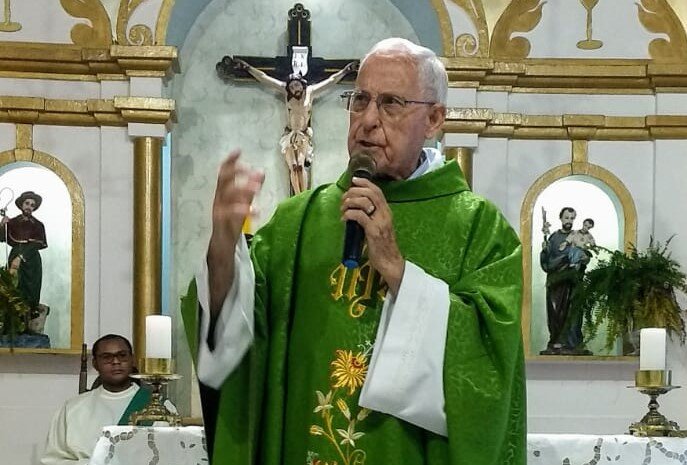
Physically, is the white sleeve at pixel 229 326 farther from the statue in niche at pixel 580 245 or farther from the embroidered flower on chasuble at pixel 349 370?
the statue in niche at pixel 580 245

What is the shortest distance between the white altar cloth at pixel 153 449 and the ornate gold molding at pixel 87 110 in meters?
4.04

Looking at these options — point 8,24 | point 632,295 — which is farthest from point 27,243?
point 632,295

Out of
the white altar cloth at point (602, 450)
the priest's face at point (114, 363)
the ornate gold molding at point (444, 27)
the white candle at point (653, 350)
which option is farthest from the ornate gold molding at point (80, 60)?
the white altar cloth at point (602, 450)

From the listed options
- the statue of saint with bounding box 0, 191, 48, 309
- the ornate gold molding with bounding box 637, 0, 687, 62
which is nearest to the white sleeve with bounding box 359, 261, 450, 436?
the statue of saint with bounding box 0, 191, 48, 309

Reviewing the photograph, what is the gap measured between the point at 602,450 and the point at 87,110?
15.2ft

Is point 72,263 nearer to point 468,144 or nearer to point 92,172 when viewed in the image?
point 92,172

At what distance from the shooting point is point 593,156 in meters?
7.84

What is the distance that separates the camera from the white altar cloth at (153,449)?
12.2 ft

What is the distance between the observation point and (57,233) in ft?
25.2

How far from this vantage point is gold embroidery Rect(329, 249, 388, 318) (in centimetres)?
283

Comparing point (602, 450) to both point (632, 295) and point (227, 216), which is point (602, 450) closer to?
point (227, 216)

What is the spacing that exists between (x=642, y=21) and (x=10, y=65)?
4.04 m

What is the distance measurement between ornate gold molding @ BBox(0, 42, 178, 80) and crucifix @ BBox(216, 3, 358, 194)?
671 millimetres

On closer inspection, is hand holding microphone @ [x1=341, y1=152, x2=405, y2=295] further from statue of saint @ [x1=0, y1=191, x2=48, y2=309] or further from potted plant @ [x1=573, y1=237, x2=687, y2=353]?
statue of saint @ [x1=0, y1=191, x2=48, y2=309]
